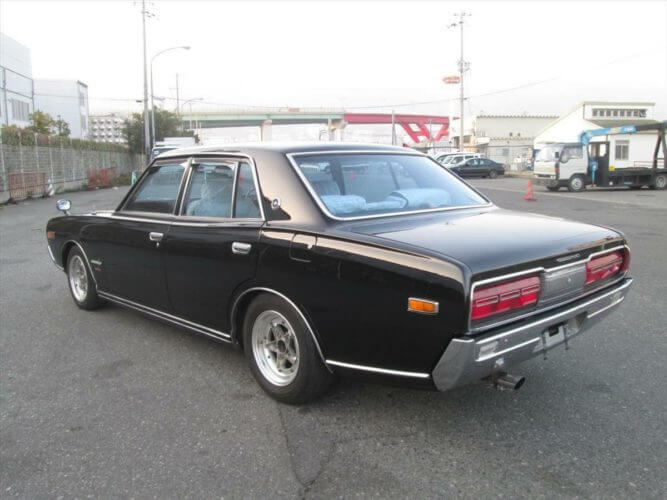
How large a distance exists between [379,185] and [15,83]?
68610 millimetres

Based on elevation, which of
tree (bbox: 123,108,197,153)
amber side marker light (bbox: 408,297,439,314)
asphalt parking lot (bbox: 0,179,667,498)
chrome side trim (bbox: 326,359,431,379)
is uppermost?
tree (bbox: 123,108,197,153)

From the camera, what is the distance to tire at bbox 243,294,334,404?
3244mm

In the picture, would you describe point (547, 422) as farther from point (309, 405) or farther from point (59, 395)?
point (59, 395)

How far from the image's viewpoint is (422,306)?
2713 mm

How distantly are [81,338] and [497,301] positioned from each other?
142 inches

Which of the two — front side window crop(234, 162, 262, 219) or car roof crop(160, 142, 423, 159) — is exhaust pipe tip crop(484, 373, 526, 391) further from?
car roof crop(160, 142, 423, 159)

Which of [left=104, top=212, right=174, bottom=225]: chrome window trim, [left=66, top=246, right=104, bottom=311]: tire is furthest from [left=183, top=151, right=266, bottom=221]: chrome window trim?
[left=66, top=246, right=104, bottom=311]: tire

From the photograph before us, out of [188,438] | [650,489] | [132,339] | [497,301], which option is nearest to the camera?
[650,489]

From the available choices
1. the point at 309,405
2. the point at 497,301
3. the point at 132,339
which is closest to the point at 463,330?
the point at 497,301

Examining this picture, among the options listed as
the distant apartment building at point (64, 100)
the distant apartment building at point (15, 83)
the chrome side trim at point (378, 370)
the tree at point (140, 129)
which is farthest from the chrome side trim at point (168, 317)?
the distant apartment building at point (64, 100)

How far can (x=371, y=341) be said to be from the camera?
9.57 feet

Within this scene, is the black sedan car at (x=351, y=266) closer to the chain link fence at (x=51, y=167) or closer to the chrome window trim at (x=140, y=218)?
the chrome window trim at (x=140, y=218)

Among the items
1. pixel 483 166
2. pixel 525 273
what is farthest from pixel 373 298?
pixel 483 166

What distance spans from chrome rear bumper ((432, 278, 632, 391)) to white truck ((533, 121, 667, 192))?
74.2 ft
